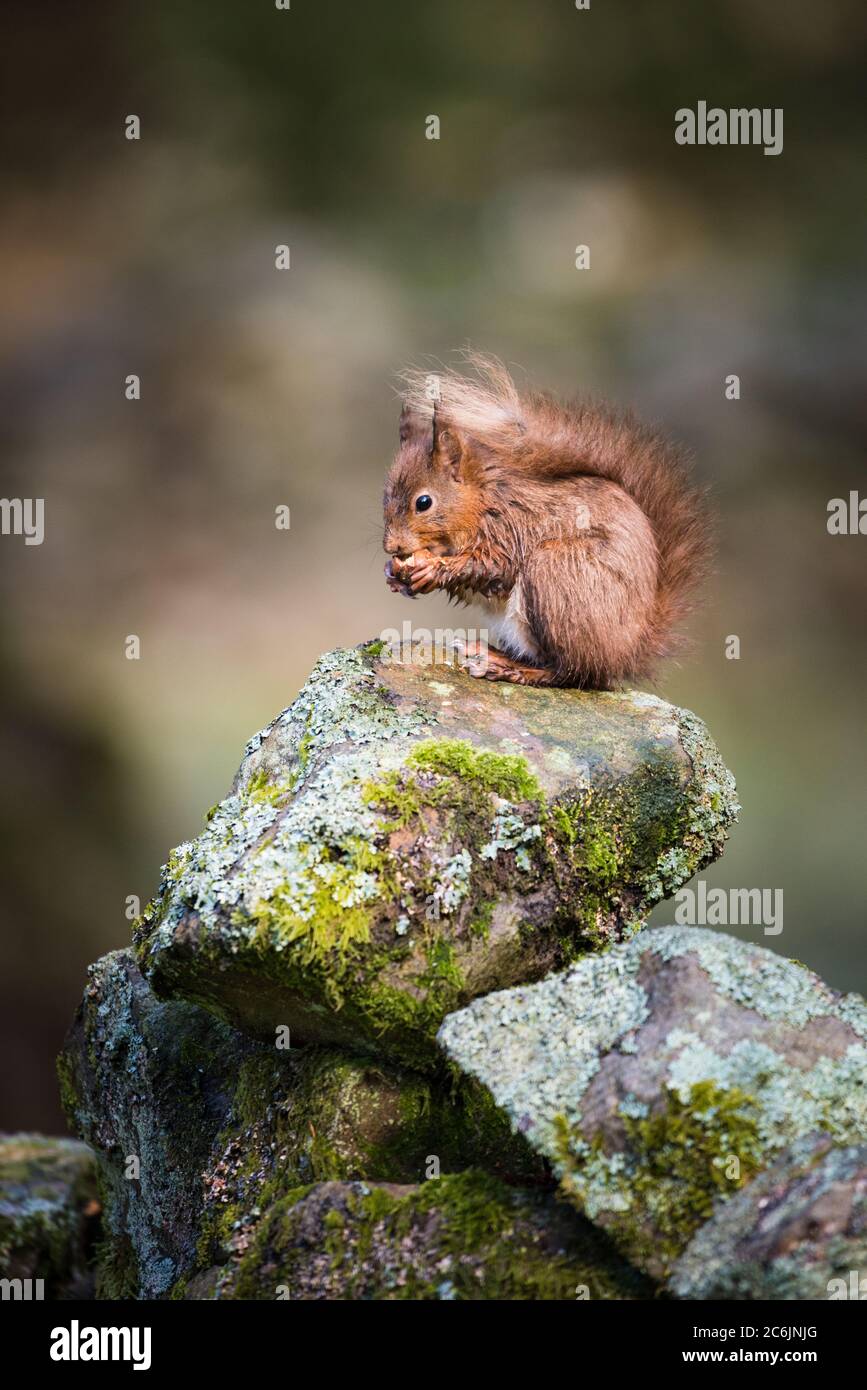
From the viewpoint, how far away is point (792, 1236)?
1728 mm

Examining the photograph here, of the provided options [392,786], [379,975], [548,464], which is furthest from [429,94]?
[379,975]

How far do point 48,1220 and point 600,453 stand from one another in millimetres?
2787

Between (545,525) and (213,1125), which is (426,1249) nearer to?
(213,1125)

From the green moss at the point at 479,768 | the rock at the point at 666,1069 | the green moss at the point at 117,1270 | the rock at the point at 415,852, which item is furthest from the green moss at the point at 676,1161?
the green moss at the point at 117,1270

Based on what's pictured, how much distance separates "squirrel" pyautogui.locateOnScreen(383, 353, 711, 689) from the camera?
10.4ft

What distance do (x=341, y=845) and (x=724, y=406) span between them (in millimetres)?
4717

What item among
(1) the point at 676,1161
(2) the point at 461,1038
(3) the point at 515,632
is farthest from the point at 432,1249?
(3) the point at 515,632

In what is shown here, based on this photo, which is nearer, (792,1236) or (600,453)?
(792,1236)

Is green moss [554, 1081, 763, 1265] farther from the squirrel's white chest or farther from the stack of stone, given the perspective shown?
the squirrel's white chest

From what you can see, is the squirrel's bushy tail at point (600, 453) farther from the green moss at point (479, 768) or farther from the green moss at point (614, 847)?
the green moss at point (479, 768)

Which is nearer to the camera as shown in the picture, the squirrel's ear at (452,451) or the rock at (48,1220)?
the squirrel's ear at (452,451)

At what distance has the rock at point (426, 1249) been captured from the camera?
6.37 ft

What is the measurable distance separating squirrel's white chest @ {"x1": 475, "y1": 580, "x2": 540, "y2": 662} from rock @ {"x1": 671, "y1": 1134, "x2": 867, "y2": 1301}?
5.32 ft

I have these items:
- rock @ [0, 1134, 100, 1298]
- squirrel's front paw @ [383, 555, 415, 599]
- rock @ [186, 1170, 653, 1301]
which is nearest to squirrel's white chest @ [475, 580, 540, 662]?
squirrel's front paw @ [383, 555, 415, 599]
